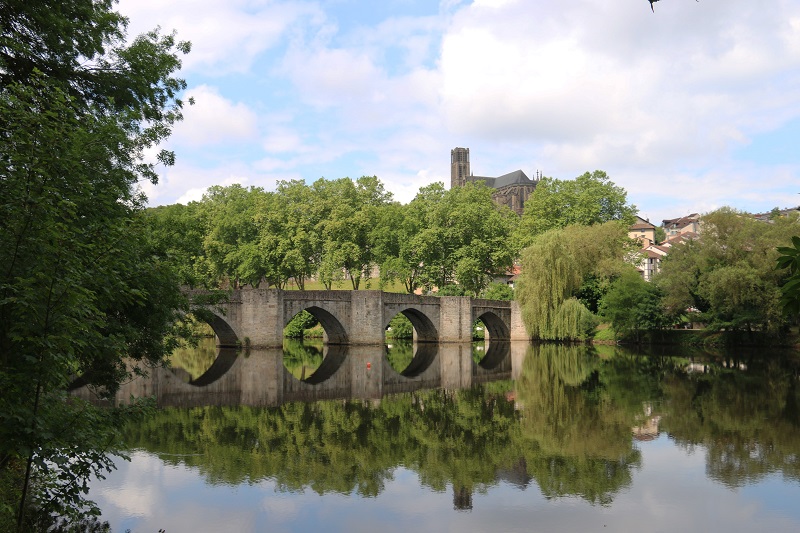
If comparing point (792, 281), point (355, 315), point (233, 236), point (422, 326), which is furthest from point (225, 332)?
point (792, 281)

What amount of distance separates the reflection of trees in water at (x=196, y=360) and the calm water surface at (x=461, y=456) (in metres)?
2.77

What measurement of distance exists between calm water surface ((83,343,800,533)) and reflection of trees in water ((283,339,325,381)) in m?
2.39

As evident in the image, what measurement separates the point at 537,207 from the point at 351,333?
79.3ft

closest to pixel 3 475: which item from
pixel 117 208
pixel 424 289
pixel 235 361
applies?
pixel 117 208

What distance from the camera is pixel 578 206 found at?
56.8 metres

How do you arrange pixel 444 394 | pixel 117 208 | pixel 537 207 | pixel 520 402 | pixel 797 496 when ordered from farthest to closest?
pixel 537 207 → pixel 444 394 → pixel 520 402 → pixel 797 496 → pixel 117 208

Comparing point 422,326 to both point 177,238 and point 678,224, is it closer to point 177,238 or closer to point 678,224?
point 177,238

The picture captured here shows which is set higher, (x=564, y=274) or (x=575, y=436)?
(x=564, y=274)

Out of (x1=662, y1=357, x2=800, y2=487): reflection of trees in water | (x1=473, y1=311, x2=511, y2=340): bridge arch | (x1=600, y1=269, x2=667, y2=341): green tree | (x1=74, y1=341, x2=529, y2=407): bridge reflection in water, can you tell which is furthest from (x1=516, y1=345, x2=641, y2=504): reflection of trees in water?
(x1=473, y1=311, x2=511, y2=340): bridge arch

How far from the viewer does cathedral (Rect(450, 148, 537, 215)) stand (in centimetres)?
12600

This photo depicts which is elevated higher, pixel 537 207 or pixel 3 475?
pixel 537 207

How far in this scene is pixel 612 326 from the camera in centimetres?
4597

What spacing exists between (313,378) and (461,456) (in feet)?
45.6

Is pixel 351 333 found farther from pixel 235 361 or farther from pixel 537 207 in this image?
pixel 537 207
